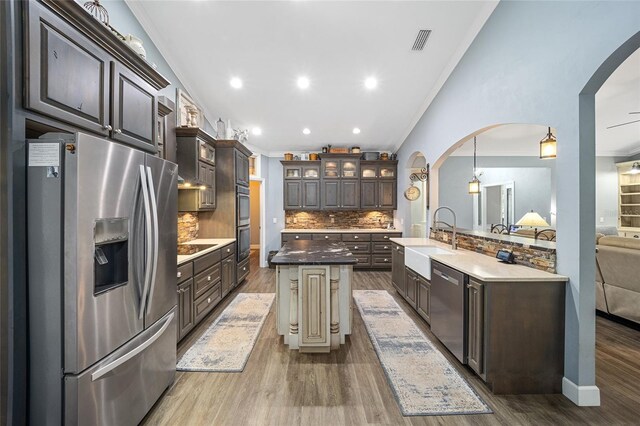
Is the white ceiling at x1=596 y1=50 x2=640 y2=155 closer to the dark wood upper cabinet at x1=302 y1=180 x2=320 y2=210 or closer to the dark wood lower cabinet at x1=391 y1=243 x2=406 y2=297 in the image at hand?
the dark wood lower cabinet at x1=391 y1=243 x2=406 y2=297

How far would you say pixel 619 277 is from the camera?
3.16 metres

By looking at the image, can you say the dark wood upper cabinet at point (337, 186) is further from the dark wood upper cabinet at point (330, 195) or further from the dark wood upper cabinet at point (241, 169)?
the dark wood upper cabinet at point (241, 169)

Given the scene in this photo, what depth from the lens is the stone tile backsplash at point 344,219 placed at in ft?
22.4

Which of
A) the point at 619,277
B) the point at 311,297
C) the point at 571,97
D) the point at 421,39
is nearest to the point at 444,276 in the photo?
the point at 311,297

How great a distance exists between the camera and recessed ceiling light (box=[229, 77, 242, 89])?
4119mm

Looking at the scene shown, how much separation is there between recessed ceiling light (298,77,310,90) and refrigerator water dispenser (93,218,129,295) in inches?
135

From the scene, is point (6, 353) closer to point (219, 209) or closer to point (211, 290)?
point (211, 290)

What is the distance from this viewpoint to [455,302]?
97.0 inches

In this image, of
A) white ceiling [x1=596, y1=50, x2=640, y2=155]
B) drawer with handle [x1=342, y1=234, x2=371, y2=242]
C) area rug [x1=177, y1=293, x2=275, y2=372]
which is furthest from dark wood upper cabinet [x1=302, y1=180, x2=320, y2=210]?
white ceiling [x1=596, y1=50, x2=640, y2=155]

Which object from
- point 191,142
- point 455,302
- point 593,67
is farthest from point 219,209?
point 593,67

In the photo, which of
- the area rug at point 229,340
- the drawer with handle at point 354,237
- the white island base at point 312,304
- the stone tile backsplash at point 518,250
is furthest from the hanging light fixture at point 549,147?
the drawer with handle at point 354,237

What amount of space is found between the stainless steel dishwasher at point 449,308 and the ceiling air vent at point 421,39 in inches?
108

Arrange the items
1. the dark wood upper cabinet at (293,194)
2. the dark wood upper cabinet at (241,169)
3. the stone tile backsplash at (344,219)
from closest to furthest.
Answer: the dark wood upper cabinet at (241,169) → the dark wood upper cabinet at (293,194) → the stone tile backsplash at (344,219)

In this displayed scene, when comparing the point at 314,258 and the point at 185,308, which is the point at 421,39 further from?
the point at 185,308
